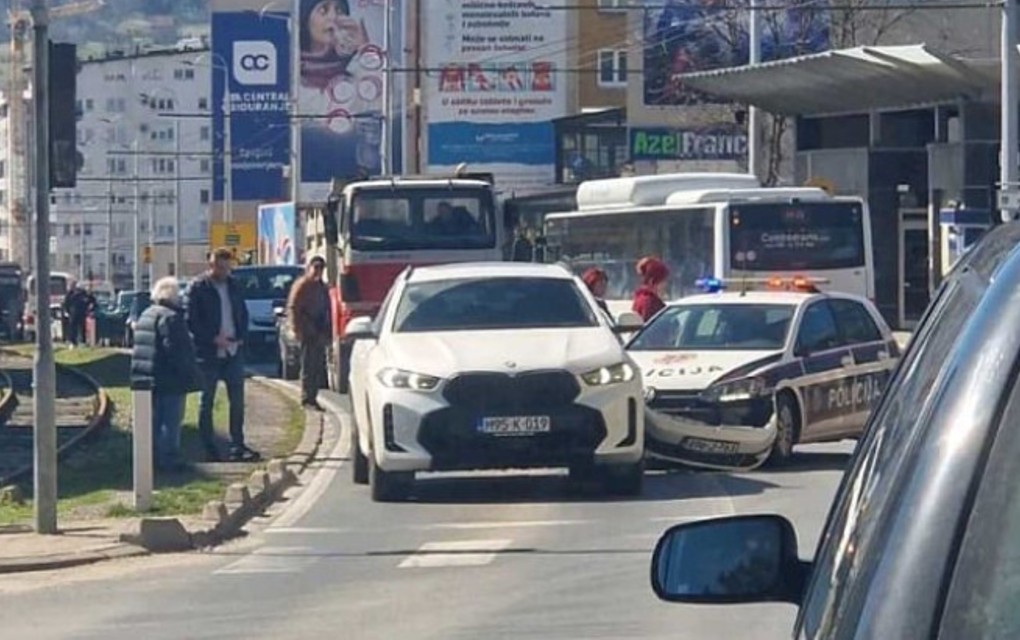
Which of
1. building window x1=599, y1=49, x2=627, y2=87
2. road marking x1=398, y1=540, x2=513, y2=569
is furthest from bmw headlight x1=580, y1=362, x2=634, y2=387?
building window x1=599, y1=49, x2=627, y2=87

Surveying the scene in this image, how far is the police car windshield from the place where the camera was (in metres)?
19.4

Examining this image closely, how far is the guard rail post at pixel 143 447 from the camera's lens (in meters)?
15.8

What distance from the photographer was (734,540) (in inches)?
150

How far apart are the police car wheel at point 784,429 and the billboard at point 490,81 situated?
48.1 meters

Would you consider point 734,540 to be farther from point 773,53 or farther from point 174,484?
point 773,53

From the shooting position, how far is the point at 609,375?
54.3 ft

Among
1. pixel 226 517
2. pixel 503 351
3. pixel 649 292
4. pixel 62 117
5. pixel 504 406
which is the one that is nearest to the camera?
pixel 62 117

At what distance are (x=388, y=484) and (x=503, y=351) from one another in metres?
1.29

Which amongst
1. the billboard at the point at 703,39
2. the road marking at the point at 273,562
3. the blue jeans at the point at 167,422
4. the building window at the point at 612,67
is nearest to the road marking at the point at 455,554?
the road marking at the point at 273,562

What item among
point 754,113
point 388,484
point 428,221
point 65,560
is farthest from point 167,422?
point 754,113

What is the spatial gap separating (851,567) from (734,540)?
37.6 inches

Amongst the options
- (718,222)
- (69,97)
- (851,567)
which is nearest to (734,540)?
(851,567)

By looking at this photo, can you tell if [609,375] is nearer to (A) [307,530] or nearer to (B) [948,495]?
(A) [307,530]

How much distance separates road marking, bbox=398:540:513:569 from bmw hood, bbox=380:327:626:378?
219cm
